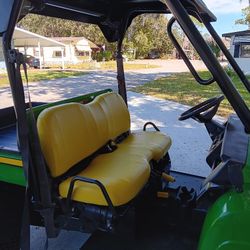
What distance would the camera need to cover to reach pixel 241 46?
58.7ft

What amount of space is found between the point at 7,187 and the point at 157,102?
677 centimetres

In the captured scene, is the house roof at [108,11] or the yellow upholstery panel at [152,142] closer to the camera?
the house roof at [108,11]

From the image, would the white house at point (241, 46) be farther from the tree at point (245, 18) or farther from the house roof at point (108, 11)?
the house roof at point (108, 11)

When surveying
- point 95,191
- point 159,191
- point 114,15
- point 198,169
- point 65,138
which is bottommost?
point 198,169

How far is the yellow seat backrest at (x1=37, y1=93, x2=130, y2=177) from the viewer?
6.68 ft

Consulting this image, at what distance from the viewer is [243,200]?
1.56m

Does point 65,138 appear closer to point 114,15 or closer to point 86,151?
point 86,151

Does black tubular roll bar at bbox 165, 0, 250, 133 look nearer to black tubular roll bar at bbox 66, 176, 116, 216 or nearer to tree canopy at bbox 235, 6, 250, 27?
black tubular roll bar at bbox 66, 176, 116, 216

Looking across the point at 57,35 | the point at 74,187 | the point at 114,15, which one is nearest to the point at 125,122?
the point at 114,15

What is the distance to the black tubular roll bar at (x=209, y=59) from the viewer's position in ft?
4.89

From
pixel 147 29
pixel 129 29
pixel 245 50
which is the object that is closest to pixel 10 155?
pixel 129 29

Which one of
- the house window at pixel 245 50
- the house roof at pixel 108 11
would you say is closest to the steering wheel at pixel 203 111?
the house roof at pixel 108 11

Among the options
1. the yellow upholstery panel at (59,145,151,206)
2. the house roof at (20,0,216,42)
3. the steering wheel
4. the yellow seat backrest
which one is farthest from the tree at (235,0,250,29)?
the yellow upholstery panel at (59,145,151,206)

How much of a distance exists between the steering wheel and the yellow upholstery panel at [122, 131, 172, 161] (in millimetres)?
510
